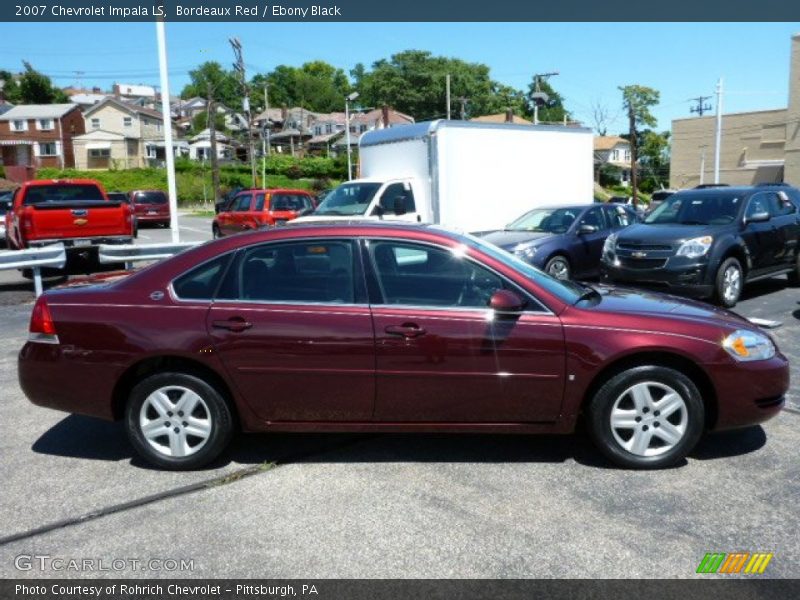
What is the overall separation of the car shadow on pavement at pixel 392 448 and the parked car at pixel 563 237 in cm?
622

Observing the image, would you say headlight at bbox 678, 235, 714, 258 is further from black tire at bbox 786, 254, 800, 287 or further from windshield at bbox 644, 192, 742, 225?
black tire at bbox 786, 254, 800, 287

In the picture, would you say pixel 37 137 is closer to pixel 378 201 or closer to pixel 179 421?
pixel 378 201

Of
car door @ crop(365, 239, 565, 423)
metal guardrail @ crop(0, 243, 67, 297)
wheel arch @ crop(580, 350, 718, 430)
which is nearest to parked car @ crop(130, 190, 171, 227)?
metal guardrail @ crop(0, 243, 67, 297)

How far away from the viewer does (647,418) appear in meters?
4.37

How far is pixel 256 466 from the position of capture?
462 cm

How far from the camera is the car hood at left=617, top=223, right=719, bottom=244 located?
959 centimetres

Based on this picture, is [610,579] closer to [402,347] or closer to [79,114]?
[402,347]

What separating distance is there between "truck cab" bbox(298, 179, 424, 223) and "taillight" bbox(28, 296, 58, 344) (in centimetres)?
833

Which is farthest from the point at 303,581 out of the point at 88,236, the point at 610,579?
the point at 88,236

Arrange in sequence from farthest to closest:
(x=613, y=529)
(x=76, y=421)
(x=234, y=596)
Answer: (x=76, y=421)
(x=613, y=529)
(x=234, y=596)

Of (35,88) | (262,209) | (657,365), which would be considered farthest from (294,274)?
(35,88)

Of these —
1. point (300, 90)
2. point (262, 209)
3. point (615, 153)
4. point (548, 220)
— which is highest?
point (300, 90)

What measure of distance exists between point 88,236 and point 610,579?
11.7 meters

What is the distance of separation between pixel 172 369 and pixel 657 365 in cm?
297
